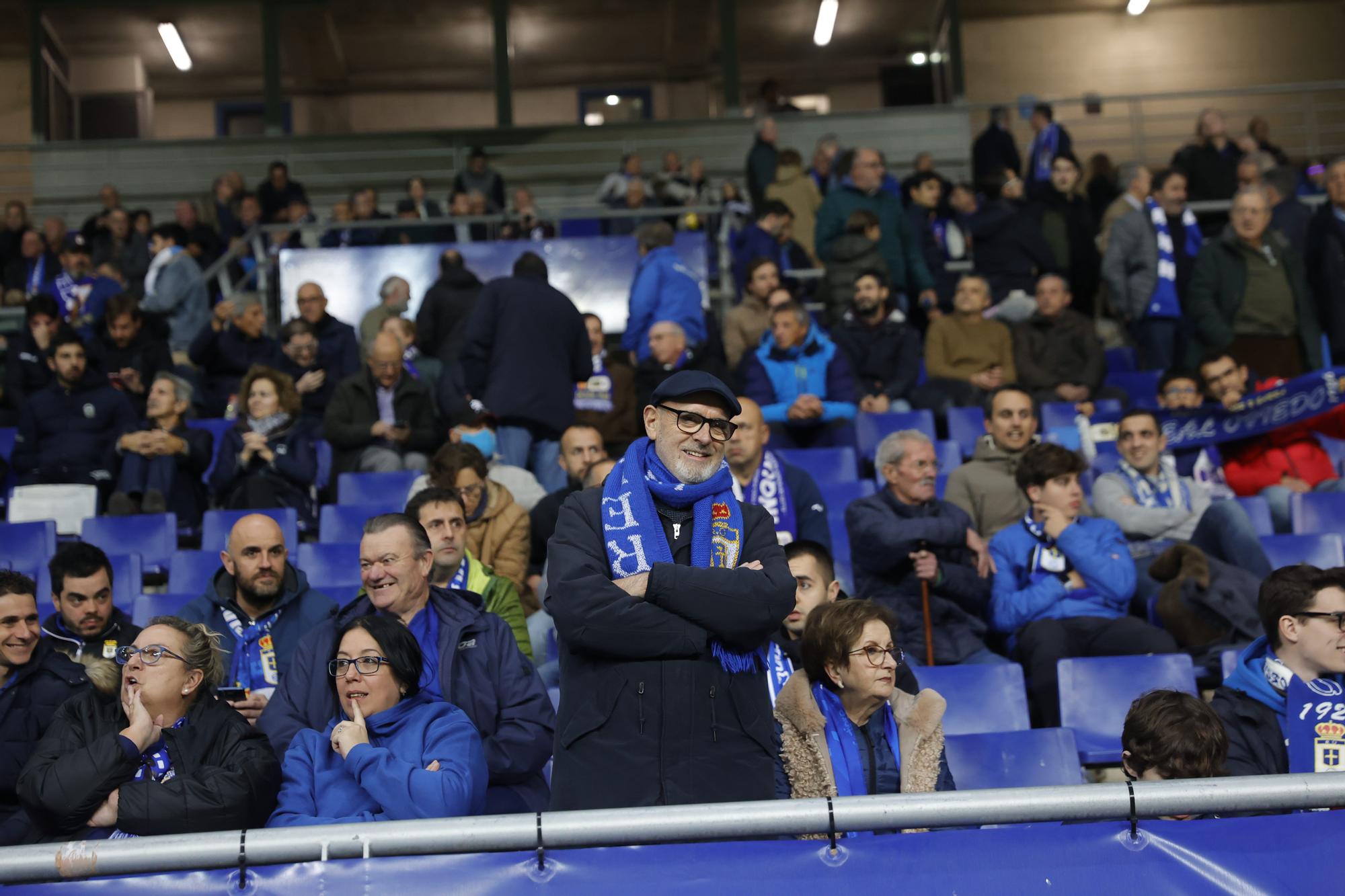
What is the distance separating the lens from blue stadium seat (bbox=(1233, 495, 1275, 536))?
6133mm

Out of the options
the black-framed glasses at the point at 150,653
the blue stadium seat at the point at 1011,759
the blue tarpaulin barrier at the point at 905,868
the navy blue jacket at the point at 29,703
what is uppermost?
the black-framed glasses at the point at 150,653

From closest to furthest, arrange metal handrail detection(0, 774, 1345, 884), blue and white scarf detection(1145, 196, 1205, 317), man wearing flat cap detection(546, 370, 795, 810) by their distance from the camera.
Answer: metal handrail detection(0, 774, 1345, 884), man wearing flat cap detection(546, 370, 795, 810), blue and white scarf detection(1145, 196, 1205, 317)

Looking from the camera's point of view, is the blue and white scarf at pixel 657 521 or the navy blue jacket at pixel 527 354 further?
the navy blue jacket at pixel 527 354

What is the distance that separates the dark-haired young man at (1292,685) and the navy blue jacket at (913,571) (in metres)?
1.38

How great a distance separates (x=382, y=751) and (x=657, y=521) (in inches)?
32.0

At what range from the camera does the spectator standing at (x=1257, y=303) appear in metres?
8.62

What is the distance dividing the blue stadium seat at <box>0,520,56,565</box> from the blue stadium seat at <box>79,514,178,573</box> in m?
0.19

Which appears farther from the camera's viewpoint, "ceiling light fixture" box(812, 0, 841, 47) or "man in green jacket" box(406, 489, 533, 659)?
"ceiling light fixture" box(812, 0, 841, 47)

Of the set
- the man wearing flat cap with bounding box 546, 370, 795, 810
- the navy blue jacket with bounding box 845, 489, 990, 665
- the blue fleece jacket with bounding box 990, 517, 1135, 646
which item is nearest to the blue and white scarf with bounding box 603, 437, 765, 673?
the man wearing flat cap with bounding box 546, 370, 795, 810

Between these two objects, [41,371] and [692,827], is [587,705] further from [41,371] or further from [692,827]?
[41,371]

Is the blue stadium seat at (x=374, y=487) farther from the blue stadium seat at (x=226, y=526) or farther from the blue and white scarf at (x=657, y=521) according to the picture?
the blue and white scarf at (x=657, y=521)

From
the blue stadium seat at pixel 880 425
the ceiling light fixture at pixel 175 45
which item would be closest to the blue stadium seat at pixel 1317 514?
the blue stadium seat at pixel 880 425

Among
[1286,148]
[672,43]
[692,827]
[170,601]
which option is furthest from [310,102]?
[692,827]

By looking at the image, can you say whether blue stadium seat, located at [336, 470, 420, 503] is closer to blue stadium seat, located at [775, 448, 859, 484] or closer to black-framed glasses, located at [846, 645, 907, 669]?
blue stadium seat, located at [775, 448, 859, 484]
